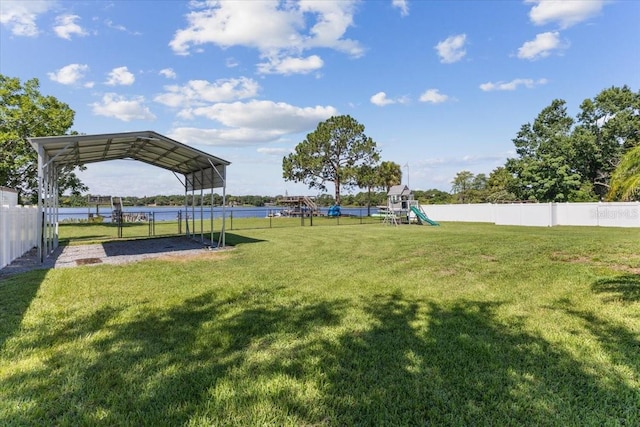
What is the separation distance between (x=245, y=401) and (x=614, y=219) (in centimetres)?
2433

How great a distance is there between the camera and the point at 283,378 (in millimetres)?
2781

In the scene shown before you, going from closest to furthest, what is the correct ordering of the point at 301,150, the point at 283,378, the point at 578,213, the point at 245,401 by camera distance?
the point at 245,401
the point at 283,378
the point at 578,213
the point at 301,150

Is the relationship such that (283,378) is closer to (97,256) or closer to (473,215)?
(97,256)

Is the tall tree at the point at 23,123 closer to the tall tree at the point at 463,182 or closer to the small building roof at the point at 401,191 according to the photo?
the small building roof at the point at 401,191

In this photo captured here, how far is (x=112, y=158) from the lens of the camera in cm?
1288

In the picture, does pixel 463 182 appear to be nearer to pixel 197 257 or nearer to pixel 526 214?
pixel 526 214

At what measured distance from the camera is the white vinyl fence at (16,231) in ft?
24.0

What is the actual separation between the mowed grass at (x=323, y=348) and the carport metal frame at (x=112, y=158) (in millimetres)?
3407

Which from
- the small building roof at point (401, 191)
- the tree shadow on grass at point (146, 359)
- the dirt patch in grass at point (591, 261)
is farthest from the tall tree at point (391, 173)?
the tree shadow on grass at point (146, 359)

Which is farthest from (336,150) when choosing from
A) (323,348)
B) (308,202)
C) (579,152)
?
(323,348)

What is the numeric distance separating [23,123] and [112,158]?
10036mm

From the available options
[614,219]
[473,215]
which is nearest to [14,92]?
[473,215]

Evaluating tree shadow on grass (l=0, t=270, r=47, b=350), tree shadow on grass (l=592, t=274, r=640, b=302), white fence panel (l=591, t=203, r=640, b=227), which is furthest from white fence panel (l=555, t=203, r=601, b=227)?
tree shadow on grass (l=0, t=270, r=47, b=350)

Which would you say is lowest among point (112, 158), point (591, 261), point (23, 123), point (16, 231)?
point (591, 261)
